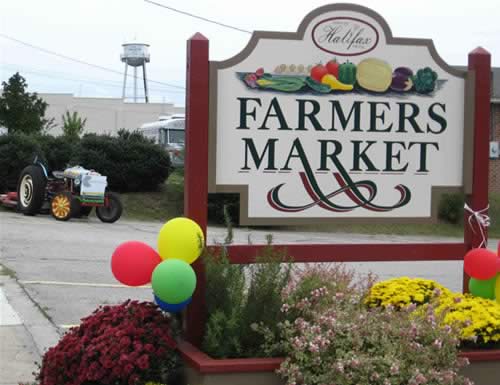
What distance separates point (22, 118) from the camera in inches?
1314

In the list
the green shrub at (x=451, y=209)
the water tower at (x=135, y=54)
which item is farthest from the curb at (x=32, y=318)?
the water tower at (x=135, y=54)

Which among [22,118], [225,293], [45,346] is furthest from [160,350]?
[22,118]

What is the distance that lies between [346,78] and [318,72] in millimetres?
214

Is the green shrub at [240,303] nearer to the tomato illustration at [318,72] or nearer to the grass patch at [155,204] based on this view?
the tomato illustration at [318,72]

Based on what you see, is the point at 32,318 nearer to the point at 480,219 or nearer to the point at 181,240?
the point at 181,240

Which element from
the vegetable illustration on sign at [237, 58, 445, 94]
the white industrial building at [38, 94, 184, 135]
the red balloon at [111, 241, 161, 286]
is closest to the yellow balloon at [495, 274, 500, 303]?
the vegetable illustration on sign at [237, 58, 445, 94]

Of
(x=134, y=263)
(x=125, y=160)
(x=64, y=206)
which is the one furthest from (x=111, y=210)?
(x=134, y=263)

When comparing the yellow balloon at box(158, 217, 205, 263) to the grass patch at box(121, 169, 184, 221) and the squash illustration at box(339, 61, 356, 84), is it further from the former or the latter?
the grass patch at box(121, 169, 184, 221)

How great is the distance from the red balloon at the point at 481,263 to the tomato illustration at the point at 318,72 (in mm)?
1696

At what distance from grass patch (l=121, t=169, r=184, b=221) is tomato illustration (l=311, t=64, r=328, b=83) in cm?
1718

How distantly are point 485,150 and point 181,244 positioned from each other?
250 cm

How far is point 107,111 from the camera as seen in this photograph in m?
69.6

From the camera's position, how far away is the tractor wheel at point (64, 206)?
61.1ft

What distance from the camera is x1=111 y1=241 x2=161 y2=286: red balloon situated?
4938 mm
